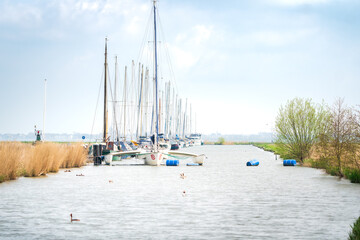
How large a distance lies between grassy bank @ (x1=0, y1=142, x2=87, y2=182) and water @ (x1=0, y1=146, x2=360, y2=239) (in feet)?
4.35

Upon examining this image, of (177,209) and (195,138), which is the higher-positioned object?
(195,138)

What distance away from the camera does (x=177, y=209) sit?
24.5 metres

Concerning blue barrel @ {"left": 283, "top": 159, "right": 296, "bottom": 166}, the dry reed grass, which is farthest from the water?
blue barrel @ {"left": 283, "top": 159, "right": 296, "bottom": 166}

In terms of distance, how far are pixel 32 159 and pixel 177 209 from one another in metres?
21.1

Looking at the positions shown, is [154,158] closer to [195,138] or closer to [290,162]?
[290,162]

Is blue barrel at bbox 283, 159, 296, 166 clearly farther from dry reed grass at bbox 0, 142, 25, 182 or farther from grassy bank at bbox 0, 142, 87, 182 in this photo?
dry reed grass at bbox 0, 142, 25, 182

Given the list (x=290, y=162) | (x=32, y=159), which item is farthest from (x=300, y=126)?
(x=32, y=159)

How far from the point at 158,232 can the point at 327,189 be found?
59.8 feet

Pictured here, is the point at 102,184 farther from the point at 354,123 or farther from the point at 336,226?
the point at 336,226

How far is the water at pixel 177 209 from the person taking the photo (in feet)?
60.8

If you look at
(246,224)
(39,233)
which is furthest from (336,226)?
(39,233)

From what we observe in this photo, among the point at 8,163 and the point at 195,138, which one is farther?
Result: the point at 195,138

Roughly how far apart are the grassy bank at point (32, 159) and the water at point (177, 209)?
1.33 metres

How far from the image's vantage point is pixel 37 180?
38.8 meters
